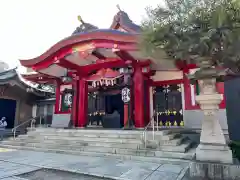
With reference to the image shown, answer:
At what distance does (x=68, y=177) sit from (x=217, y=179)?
3227 millimetres

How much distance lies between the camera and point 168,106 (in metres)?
9.73

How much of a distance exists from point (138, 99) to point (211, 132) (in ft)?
13.8

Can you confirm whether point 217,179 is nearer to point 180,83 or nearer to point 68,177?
point 68,177

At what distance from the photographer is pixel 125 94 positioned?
878cm

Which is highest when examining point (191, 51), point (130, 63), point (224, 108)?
point (130, 63)

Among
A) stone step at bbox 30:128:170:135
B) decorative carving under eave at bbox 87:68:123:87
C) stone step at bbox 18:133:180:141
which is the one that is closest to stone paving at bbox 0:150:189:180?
stone step at bbox 18:133:180:141

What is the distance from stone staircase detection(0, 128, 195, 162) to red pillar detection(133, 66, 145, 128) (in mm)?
1102

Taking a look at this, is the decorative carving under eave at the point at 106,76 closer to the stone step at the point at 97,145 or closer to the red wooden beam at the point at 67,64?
the red wooden beam at the point at 67,64

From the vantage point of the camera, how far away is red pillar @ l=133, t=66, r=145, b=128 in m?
8.25

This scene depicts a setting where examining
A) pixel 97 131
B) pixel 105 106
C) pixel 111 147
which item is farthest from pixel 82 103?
pixel 111 147

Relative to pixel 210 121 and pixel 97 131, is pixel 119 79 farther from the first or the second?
pixel 210 121

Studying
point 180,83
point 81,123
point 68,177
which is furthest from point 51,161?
point 180,83

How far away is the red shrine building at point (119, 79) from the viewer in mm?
7969

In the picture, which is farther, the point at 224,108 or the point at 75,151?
the point at 224,108
